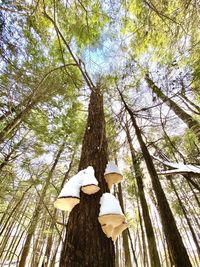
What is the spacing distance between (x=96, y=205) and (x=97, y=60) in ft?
10.7

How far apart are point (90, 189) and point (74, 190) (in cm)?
12

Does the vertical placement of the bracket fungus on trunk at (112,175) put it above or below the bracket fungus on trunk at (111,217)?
above

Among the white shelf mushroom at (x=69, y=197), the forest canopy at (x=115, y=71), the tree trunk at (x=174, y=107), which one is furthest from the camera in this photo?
the tree trunk at (x=174, y=107)


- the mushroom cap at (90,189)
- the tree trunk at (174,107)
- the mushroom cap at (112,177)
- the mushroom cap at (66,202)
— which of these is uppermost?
the tree trunk at (174,107)

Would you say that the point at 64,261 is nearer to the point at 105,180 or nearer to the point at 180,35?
the point at 105,180

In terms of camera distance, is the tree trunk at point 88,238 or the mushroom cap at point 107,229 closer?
the tree trunk at point 88,238

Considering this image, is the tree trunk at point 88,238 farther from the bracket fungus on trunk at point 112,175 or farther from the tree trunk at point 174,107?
the tree trunk at point 174,107

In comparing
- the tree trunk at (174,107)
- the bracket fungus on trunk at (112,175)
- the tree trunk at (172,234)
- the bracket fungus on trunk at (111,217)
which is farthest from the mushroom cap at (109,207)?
the tree trunk at (174,107)

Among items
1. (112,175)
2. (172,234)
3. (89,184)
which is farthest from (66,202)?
(172,234)

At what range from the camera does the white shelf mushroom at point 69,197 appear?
49.1 inches

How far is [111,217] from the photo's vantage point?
3.88 feet

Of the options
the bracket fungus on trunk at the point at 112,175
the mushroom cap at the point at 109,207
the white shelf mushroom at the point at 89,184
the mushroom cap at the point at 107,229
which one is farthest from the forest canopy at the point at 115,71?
the mushroom cap at the point at 107,229

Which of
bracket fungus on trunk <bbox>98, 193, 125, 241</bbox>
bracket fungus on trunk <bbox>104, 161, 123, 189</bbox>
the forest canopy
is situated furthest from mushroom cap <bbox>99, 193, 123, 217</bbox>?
the forest canopy

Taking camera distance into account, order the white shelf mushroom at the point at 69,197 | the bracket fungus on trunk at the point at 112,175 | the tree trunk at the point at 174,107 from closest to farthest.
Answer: the white shelf mushroom at the point at 69,197 < the bracket fungus on trunk at the point at 112,175 < the tree trunk at the point at 174,107
